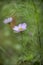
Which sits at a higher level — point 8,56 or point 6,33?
point 6,33

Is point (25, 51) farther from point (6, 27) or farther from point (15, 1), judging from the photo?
point (15, 1)

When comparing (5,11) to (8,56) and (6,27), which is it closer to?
(6,27)

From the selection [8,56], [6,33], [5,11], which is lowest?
[8,56]

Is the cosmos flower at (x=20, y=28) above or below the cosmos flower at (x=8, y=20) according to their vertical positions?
below

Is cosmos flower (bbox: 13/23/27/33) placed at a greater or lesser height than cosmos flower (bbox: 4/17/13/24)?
lesser

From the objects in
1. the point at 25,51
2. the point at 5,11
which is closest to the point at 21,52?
the point at 25,51

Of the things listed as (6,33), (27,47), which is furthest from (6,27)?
(27,47)
